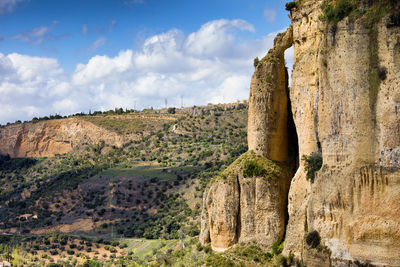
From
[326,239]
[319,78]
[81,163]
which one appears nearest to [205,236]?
[326,239]

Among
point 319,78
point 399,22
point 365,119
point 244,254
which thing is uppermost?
point 399,22

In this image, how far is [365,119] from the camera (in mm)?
22688

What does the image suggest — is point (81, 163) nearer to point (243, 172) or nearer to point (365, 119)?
point (243, 172)

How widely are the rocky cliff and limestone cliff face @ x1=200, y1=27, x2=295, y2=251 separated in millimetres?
3879

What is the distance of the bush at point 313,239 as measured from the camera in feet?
78.8

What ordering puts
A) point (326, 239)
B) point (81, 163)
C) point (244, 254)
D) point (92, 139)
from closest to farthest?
point (326, 239) → point (244, 254) → point (81, 163) → point (92, 139)

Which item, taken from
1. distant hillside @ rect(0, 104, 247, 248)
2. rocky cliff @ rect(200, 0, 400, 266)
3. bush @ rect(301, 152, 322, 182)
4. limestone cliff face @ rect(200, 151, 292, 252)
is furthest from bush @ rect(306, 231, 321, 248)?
distant hillside @ rect(0, 104, 247, 248)

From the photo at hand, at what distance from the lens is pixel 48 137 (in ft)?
431

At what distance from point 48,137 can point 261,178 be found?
358ft

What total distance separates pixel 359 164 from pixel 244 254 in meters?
9.64

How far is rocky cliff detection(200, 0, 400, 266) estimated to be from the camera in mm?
21828

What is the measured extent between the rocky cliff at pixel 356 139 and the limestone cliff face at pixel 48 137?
321ft

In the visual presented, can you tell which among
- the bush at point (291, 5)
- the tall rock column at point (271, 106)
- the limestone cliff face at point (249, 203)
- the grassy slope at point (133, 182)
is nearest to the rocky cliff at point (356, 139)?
the bush at point (291, 5)

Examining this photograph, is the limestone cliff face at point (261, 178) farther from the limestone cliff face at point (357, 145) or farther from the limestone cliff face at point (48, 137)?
the limestone cliff face at point (48, 137)
